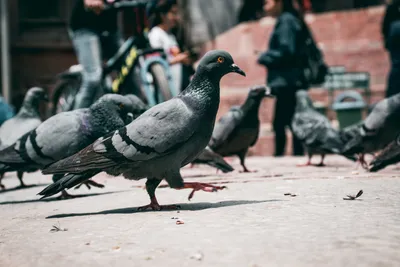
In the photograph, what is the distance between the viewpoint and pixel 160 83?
32.6 ft

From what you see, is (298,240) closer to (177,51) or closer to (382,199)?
(382,199)

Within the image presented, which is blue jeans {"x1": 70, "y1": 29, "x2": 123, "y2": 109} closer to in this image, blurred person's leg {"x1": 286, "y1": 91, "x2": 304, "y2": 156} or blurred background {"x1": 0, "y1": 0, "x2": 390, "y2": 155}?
blurred person's leg {"x1": 286, "y1": 91, "x2": 304, "y2": 156}

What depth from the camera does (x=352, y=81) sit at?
14.2 meters

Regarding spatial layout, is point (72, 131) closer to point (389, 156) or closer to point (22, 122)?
point (22, 122)

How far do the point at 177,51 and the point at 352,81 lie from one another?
3.29 metres

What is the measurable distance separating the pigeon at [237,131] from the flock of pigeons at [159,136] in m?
0.01

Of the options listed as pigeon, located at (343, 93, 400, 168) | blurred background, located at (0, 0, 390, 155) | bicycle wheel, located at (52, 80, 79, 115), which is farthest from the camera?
blurred background, located at (0, 0, 390, 155)

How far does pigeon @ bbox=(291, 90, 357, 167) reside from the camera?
9.34 m

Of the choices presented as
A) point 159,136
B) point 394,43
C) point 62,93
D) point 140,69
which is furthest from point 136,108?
point 62,93

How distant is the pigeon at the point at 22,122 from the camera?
798 cm

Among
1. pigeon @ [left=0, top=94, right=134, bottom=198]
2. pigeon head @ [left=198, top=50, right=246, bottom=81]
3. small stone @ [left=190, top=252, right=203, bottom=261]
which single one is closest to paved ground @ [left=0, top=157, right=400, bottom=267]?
small stone @ [left=190, top=252, right=203, bottom=261]

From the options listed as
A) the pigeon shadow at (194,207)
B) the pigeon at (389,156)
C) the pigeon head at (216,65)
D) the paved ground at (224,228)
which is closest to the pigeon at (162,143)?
the pigeon head at (216,65)

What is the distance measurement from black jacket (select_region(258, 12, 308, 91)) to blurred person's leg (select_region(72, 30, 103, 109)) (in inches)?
99.2

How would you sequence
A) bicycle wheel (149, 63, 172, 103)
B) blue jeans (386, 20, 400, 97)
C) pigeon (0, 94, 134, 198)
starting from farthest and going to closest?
blue jeans (386, 20, 400, 97), bicycle wheel (149, 63, 172, 103), pigeon (0, 94, 134, 198)
